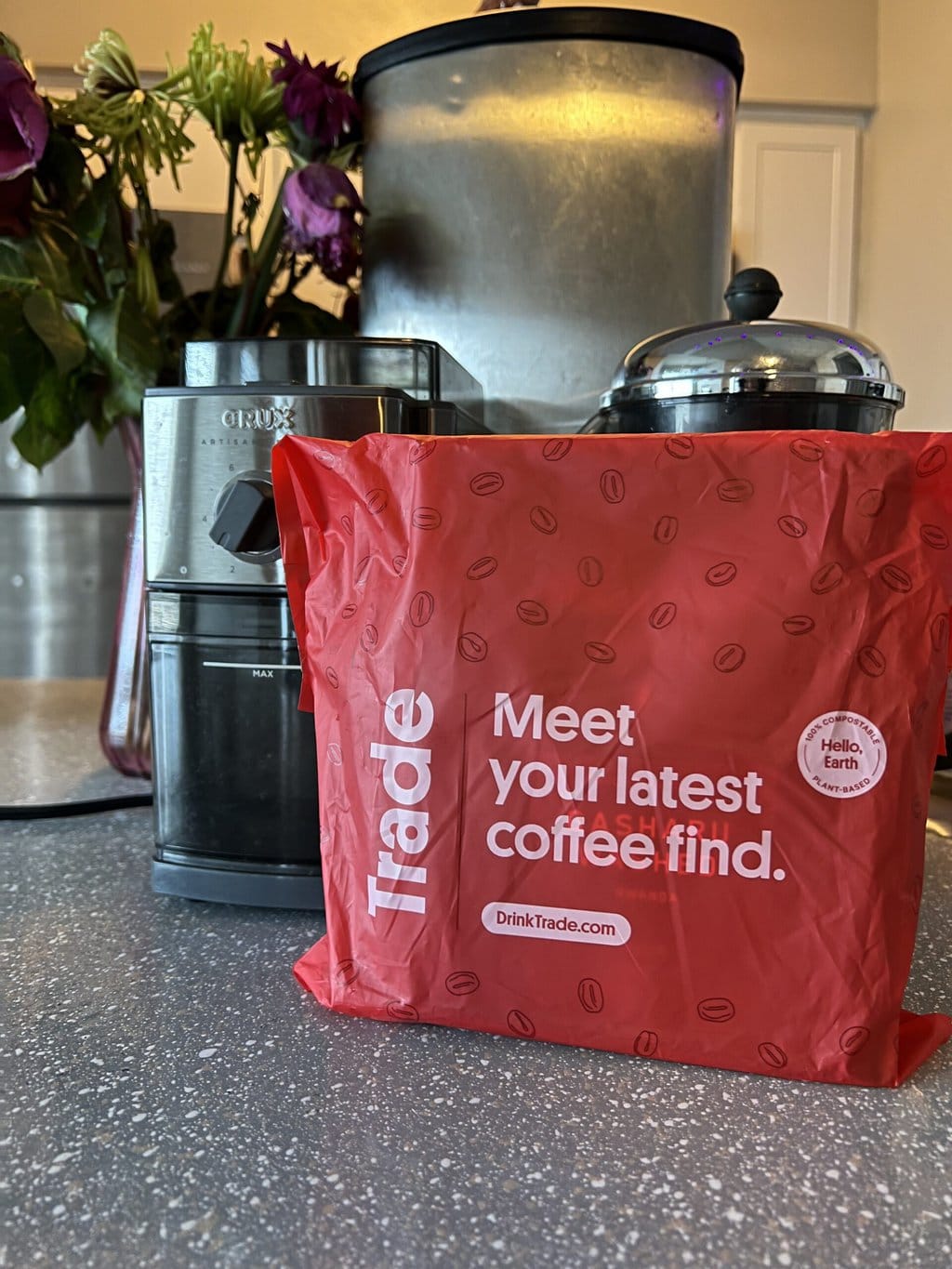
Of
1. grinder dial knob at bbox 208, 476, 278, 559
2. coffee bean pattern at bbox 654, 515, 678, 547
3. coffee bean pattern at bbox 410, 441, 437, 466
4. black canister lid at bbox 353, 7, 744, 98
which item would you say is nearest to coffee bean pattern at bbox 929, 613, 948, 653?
coffee bean pattern at bbox 654, 515, 678, 547

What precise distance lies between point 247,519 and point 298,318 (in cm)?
36

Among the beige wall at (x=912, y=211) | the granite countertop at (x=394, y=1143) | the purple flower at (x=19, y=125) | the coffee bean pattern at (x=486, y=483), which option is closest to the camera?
the granite countertop at (x=394, y=1143)

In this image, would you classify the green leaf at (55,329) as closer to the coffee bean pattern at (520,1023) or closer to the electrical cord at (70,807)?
the electrical cord at (70,807)

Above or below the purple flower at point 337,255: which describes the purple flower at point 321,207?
above

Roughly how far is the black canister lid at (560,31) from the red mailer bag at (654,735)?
45 centimetres

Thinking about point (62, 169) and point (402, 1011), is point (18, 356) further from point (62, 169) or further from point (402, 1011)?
point (402, 1011)

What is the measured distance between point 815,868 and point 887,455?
0.54 ft

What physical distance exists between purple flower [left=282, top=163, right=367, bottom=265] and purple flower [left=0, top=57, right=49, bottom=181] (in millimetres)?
162

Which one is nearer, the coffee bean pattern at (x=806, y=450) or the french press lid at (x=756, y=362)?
the coffee bean pattern at (x=806, y=450)

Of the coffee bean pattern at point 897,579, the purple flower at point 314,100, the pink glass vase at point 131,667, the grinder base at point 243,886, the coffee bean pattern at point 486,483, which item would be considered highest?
the purple flower at point 314,100

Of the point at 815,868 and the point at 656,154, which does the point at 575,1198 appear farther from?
the point at 656,154

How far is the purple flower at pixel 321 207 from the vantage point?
2.25ft

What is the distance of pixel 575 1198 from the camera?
13.4 inches

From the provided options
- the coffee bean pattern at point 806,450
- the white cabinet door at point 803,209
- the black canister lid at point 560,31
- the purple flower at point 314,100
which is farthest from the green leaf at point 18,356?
the white cabinet door at point 803,209
